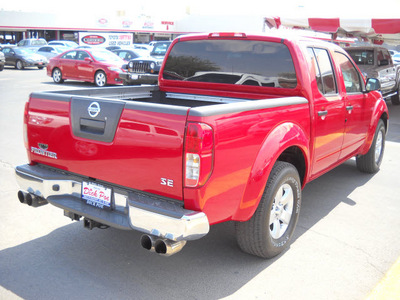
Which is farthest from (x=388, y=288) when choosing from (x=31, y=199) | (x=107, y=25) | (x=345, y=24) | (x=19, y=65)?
(x=107, y=25)

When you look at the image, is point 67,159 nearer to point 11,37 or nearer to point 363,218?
point 363,218

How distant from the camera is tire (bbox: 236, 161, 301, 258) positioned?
11.7 ft

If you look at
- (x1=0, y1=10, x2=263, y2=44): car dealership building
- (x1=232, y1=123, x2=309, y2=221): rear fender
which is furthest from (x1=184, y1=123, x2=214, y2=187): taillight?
(x1=0, y1=10, x2=263, y2=44): car dealership building

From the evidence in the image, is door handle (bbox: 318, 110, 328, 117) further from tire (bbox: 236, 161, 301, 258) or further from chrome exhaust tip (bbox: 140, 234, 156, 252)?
chrome exhaust tip (bbox: 140, 234, 156, 252)

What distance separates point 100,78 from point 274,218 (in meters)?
14.5

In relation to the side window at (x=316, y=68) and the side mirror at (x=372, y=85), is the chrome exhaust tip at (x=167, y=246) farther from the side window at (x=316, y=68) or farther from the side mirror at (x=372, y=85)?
the side mirror at (x=372, y=85)

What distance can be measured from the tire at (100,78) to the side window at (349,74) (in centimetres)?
1288

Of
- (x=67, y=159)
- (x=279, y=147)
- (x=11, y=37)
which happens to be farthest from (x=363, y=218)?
(x=11, y=37)

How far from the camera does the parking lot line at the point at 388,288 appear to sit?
10.9 feet

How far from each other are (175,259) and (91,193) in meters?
0.99

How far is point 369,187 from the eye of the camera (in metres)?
5.99

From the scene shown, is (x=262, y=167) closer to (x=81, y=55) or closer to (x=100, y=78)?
(x=100, y=78)

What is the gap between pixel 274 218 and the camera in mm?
3824

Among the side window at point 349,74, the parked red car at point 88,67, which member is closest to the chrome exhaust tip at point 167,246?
the side window at point 349,74
